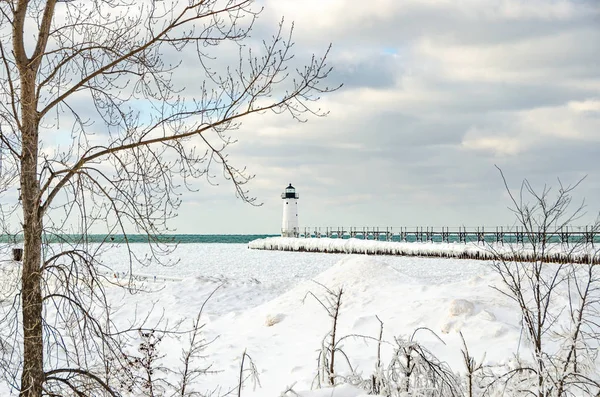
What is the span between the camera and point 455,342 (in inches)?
353

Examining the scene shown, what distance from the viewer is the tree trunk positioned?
5.50 meters

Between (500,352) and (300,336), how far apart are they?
364 centimetres

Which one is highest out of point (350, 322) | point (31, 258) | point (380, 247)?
point (31, 258)

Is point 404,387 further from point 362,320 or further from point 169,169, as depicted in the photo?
point 362,320

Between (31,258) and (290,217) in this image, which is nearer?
(31,258)

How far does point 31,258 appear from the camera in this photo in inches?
220

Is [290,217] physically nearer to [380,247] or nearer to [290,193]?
[290,193]

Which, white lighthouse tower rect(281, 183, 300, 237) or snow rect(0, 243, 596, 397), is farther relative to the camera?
white lighthouse tower rect(281, 183, 300, 237)

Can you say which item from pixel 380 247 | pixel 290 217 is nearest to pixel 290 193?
pixel 290 217

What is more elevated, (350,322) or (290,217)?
(290,217)

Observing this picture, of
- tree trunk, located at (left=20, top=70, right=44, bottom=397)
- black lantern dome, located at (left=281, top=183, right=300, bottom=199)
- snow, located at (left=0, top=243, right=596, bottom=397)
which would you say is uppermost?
black lantern dome, located at (left=281, top=183, right=300, bottom=199)

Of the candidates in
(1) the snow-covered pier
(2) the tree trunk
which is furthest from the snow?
(1) the snow-covered pier

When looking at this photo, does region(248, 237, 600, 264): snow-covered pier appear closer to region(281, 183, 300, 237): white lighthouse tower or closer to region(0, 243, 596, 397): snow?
region(281, 183, 300, 237): white lighthouse tower

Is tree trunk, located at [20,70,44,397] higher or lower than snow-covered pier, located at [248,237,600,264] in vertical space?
higher
